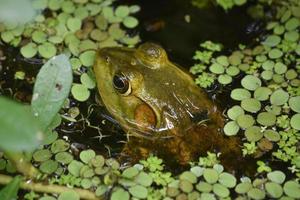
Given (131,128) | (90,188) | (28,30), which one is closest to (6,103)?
(90,188)

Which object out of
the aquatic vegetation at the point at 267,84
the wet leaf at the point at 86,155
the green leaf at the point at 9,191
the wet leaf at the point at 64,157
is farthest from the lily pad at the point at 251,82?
the green leaf at the point at 9,191

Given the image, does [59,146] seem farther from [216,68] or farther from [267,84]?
[267,84]

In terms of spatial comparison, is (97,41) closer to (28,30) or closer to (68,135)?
(28,30)

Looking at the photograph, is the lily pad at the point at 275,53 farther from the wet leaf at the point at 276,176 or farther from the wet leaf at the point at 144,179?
the wet leaf at the point at 144,179

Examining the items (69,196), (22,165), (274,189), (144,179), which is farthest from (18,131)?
(274,189)

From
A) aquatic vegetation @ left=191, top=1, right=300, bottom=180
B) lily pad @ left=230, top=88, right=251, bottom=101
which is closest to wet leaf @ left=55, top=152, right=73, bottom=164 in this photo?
aquatic vegetation @ left=191, top=1, right=300, bottom=180

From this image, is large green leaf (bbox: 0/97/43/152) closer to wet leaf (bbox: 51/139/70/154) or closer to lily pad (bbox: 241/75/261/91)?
wet leaf (bbox: 51/139/70/154)
